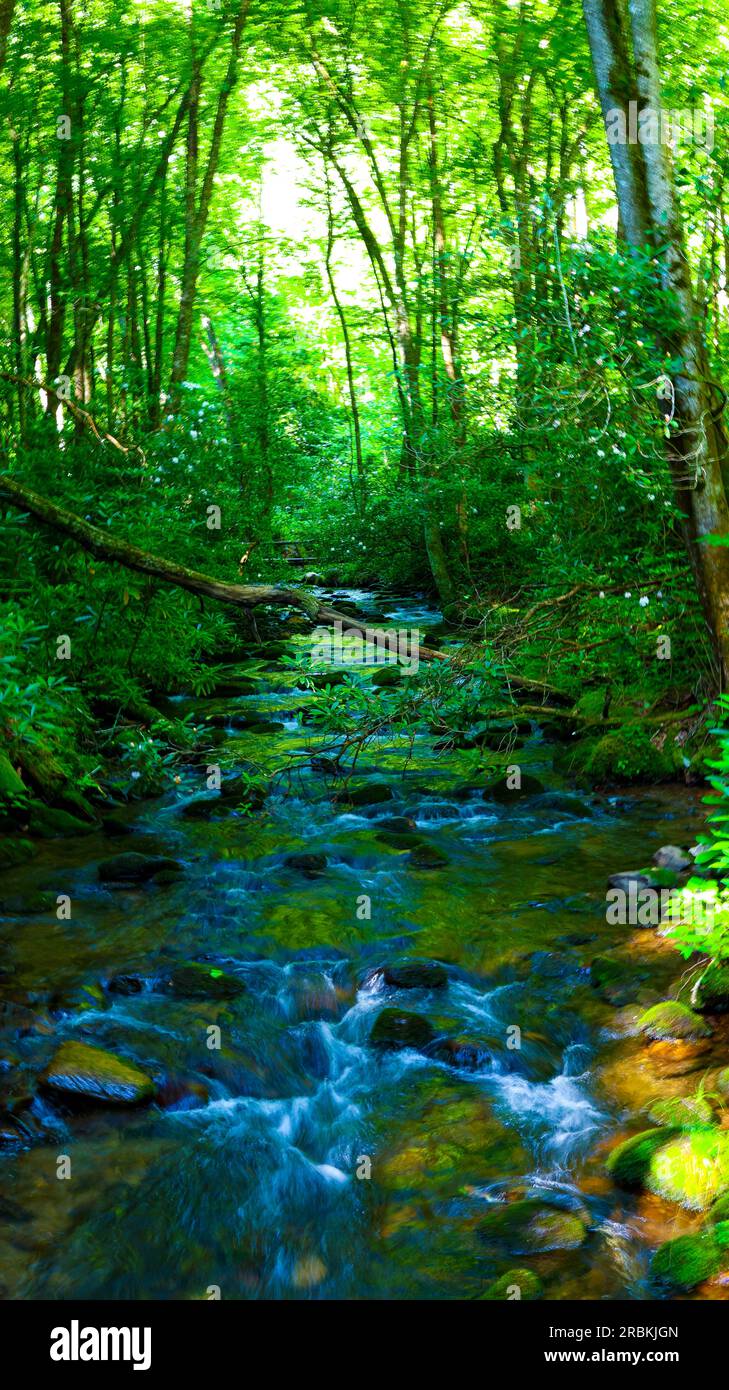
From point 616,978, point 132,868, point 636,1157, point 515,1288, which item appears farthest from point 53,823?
point 515,1288

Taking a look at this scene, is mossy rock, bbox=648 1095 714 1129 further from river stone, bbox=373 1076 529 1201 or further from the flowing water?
river stone, bbox=373 1076 529 1201

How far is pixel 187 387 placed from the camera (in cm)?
1484

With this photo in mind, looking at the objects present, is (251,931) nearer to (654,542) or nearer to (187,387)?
(654,542)

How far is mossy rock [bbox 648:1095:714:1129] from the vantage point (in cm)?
488

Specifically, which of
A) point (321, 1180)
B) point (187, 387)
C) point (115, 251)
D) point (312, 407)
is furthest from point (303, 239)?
point (321, 1180)

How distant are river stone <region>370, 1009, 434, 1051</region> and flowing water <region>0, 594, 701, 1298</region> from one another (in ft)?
0.25

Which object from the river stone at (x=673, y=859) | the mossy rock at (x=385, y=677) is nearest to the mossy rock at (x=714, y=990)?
the river stone at (x=673, y=859)

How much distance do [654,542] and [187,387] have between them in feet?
26.8

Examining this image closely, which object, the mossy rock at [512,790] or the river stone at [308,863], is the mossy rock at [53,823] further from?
the mossy rock at [512,790]

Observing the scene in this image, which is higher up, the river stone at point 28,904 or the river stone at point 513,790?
the river stone at point 513,790

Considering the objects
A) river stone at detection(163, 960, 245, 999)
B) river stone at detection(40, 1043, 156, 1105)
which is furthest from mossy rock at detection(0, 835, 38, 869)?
river stone at detection(40, 1043, 156, 1105)

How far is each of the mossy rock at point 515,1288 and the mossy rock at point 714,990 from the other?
209cm

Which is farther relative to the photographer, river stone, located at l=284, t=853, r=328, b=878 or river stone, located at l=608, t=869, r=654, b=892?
river stone, located at l=284, t=853, r=328, b=878

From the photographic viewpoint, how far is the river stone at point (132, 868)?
8383 mm
